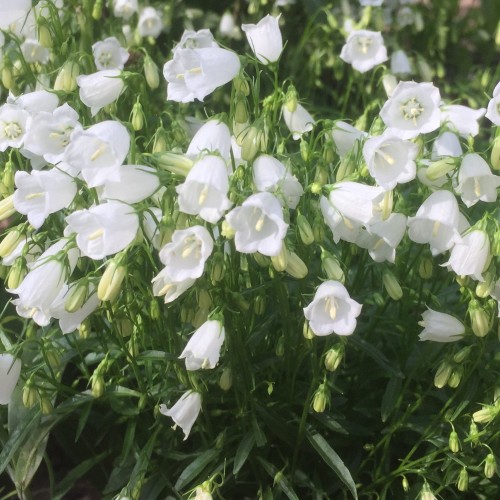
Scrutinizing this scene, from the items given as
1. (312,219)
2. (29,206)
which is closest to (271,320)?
(312,219)

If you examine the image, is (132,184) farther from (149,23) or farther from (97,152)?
(149,23)

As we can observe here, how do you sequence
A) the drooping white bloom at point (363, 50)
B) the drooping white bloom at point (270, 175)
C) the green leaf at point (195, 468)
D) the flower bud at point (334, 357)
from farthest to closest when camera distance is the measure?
1. the drooping white bloom at point (363, 50)
2. the green leaf at point (195, 468)
3. the flower bud at point (334, 357)
4. the drooping white bloom at point (270, 175)

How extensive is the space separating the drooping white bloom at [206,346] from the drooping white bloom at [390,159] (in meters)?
0.54

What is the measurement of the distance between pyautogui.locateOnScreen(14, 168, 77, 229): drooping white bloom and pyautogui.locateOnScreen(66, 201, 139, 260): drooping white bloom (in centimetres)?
12

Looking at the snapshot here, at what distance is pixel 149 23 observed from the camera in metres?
3.87

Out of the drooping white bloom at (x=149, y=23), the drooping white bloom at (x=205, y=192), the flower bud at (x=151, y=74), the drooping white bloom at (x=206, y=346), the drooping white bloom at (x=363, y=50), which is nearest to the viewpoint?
the drooping white bloom at (x=205, y=192)

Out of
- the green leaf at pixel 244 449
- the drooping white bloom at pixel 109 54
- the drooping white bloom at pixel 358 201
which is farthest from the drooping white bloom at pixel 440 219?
the drooping white bloom at pixel 109 54

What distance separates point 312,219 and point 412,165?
0.32 m

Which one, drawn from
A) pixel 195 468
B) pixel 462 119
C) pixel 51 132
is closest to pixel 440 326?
pixel 462 119

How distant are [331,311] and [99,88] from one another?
87 centimetres

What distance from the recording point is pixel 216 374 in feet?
8.18

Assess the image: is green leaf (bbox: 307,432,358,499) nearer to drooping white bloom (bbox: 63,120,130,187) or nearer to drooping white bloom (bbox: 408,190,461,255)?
drooping white bloom (bbox: 408,190,461,255)

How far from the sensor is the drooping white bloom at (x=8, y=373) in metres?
2.18

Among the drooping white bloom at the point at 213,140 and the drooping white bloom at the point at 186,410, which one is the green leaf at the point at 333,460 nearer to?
the drooping white bloom at the point at 186,410
